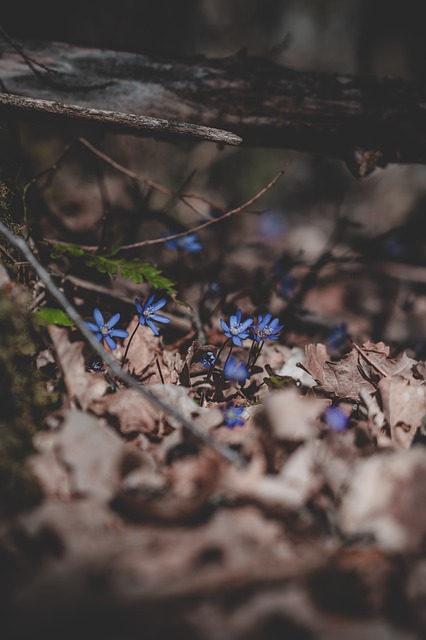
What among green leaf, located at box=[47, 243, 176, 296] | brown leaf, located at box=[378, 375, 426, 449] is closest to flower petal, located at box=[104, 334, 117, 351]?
green leaf, located at box=[47, 243, 176, 296]

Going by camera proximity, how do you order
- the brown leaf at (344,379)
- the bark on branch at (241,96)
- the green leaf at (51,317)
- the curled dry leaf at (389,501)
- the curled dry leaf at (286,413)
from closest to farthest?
the curled dry leaf at (389,501), the curled dry leaf at (286,413), the green leaf at (51,317), the brown leaf at (344,379), the bark on branch at (241,96)

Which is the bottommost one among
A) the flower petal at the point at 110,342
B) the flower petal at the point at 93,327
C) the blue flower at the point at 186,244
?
the flower petal at the point at 110,342

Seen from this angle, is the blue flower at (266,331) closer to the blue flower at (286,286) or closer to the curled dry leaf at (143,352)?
the curled dry leaf at (143,352)

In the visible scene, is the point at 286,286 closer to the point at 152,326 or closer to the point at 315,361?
the point at 315,361

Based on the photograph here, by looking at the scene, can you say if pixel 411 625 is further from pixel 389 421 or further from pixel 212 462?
pixel 389 421

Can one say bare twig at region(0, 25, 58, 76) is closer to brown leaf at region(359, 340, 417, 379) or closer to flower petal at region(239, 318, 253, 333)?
flower petal at region(239, 318, 253, 333)

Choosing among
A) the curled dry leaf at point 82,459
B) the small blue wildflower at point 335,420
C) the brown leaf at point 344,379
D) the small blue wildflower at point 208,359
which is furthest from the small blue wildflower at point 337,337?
the curled dry leaf at point 82,459

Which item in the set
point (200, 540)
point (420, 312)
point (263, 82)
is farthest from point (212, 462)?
point (420, 312)

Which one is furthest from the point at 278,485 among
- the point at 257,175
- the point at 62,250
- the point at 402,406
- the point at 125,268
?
the point at 257,175
